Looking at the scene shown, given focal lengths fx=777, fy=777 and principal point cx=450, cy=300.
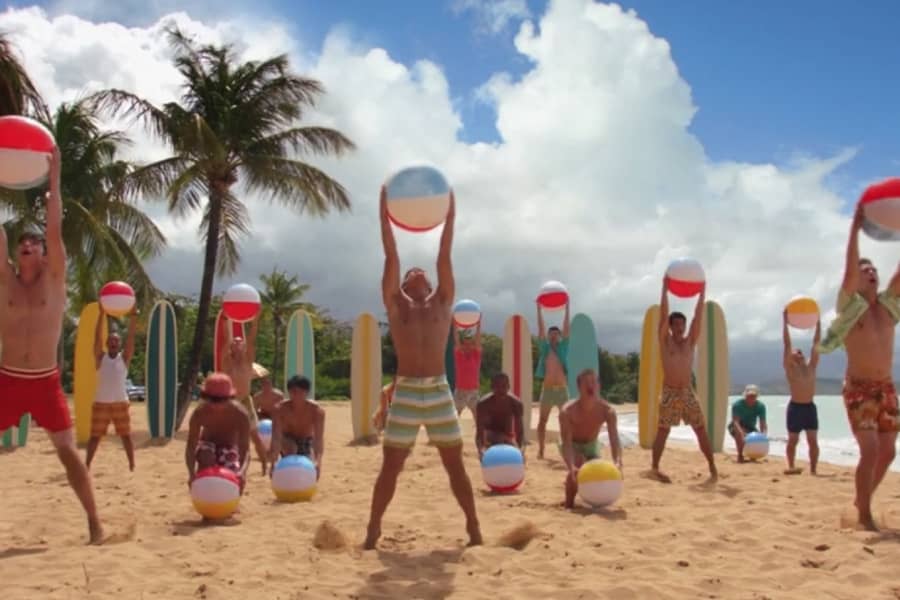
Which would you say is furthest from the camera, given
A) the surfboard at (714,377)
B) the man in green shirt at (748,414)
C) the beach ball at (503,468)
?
the surfboard at (714,377)

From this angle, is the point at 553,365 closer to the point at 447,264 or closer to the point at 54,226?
the point at 447,264

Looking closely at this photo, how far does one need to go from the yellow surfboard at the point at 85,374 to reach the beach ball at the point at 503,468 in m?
7.00

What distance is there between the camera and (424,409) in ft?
14.7

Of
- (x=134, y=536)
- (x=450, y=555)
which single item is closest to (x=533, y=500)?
(x=450, y=555)

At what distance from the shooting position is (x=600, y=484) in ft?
18.7

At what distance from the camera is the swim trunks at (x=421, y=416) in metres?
4.46

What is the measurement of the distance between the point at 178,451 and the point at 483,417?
5795mm

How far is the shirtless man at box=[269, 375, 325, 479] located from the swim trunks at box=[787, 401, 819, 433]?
5361 mm

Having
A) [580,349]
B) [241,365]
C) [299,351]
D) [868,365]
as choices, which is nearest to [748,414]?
[580,349]

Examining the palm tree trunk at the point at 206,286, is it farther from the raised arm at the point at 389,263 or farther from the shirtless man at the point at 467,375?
the raised arm at the point at 389,263

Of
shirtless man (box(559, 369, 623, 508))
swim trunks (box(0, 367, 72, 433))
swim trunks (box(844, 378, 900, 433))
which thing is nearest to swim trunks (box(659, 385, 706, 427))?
shirtless man (box(559, 369, 623, 508))

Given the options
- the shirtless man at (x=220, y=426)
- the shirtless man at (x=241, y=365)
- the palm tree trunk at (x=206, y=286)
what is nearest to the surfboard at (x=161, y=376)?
the palm tree trunk at (x=206, y=286)

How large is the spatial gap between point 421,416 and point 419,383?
191 mm

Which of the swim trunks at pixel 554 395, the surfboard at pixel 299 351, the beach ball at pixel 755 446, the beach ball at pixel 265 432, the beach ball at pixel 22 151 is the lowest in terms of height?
the beach ball at pixel 755 446
